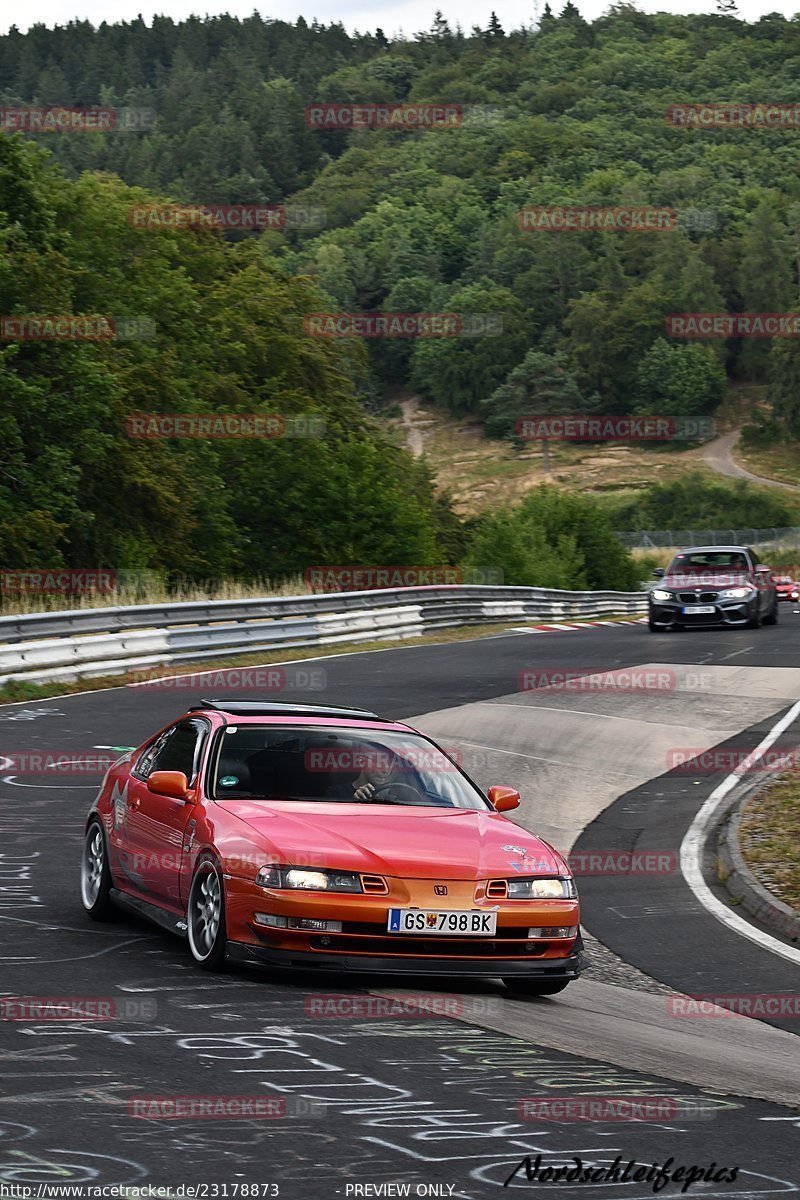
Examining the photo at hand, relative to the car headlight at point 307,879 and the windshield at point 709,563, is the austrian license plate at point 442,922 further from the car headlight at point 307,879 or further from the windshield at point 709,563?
the windshield at point 709,563

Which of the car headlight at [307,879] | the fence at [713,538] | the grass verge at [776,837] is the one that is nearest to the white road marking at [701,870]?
the grass verge at [776,837]

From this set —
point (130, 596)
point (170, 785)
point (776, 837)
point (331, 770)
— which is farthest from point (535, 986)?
point (130, 596)

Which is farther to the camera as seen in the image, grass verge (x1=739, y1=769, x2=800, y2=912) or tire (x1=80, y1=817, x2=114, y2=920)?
grass verge (x1=739, y1=769, x2=800, y2=912)

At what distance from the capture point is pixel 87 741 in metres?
17.5

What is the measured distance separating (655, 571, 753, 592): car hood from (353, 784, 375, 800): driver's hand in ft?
81.4

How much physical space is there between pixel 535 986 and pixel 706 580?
2576 centimetres

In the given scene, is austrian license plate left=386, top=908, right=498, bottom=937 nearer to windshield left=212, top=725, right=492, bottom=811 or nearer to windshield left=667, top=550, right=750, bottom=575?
windshield left=212, top=725, right=492, bottom=811

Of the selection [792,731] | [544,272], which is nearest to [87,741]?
[792,731]

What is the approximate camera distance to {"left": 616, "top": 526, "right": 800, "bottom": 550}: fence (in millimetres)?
94250

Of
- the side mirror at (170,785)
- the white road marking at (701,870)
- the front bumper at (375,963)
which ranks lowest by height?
the white road marking at (701,870)

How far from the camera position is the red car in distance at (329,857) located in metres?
7.64

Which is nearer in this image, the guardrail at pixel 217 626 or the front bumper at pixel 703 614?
the guardrail at pixel 217 626

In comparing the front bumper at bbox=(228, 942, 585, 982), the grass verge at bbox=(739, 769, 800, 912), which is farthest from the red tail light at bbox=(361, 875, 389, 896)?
the grass verge at bbox=(739, 769, 800, 912)

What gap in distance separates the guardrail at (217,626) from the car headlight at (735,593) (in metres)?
6.13
